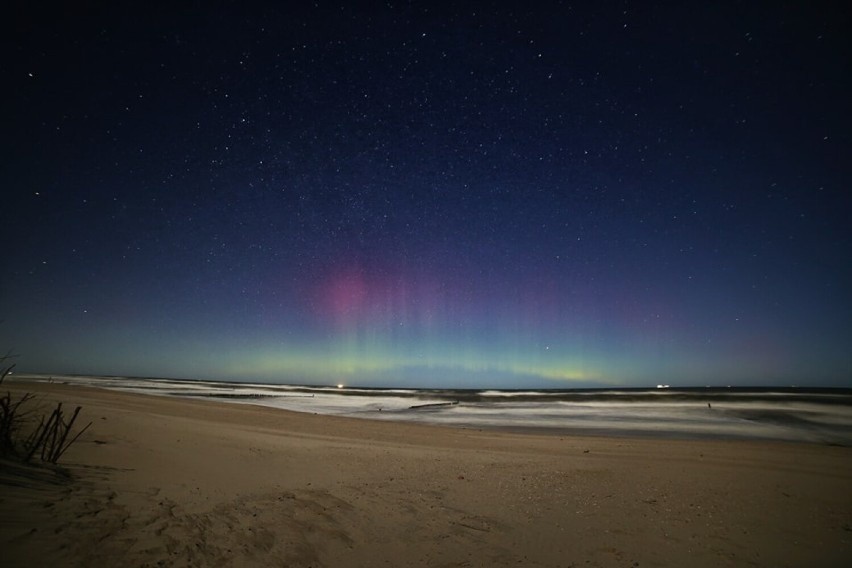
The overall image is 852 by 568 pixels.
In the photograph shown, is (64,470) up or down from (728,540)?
up

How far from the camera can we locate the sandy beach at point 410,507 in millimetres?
5254

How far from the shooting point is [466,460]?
11.6 m

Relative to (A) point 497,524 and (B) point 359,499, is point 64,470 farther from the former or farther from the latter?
(A) point 497,524

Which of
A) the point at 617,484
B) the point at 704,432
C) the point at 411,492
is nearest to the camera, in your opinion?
the point at 411,492

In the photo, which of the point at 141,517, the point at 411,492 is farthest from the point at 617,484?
the point at 141,517

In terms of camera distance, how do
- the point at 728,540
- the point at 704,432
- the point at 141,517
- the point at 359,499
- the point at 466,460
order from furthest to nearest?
the point at 704,432
the point at 466,460
the point at 359,499
the point at 728,540
the point at 141,517

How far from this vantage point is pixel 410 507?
25.0ft

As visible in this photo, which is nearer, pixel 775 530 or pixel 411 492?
pixel 775 530

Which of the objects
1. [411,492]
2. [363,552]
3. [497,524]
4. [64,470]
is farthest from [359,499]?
[64,470]

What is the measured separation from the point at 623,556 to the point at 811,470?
28.2ft

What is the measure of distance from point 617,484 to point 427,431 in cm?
1066

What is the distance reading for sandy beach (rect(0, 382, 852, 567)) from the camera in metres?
5.25

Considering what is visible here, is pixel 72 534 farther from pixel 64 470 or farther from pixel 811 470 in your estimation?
pixel 811 470

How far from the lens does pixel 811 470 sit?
10.6 metres
